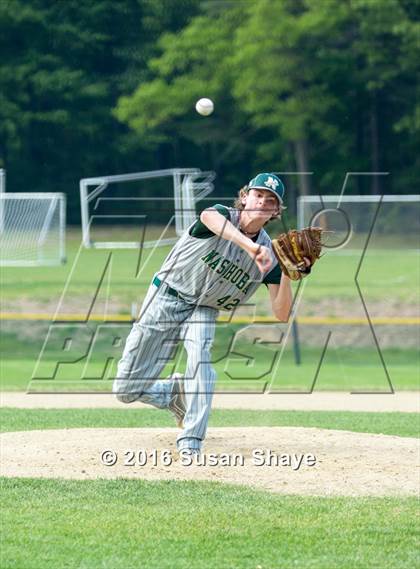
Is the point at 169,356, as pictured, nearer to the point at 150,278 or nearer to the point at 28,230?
the point at 150,278

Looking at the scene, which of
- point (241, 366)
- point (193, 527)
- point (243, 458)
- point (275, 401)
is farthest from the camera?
point (241, 366)

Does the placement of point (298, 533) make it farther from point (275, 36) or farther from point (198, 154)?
point (198, 154)

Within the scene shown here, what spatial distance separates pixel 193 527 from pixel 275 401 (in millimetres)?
7472

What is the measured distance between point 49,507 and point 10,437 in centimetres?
223

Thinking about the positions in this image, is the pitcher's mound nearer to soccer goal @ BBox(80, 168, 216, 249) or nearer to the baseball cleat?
the baseball cleat

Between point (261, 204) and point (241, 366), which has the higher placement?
point (261, 204)

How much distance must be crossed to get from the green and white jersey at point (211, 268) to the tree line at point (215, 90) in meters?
29.7

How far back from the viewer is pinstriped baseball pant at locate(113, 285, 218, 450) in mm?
7820

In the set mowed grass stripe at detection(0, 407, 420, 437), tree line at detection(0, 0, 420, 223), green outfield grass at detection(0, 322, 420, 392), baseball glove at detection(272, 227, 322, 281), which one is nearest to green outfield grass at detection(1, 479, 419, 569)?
baseball glove at detection(272, 227, 322, 281)

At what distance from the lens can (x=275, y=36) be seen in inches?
1523

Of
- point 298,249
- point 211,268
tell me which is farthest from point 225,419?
point 298,249

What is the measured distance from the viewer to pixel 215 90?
135ft

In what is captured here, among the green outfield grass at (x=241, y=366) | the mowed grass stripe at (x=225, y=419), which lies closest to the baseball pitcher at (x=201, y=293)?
the mowed grass stripe at (x=225, y=419)

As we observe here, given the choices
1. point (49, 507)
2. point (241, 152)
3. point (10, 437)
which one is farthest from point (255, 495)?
point (241, 152)
